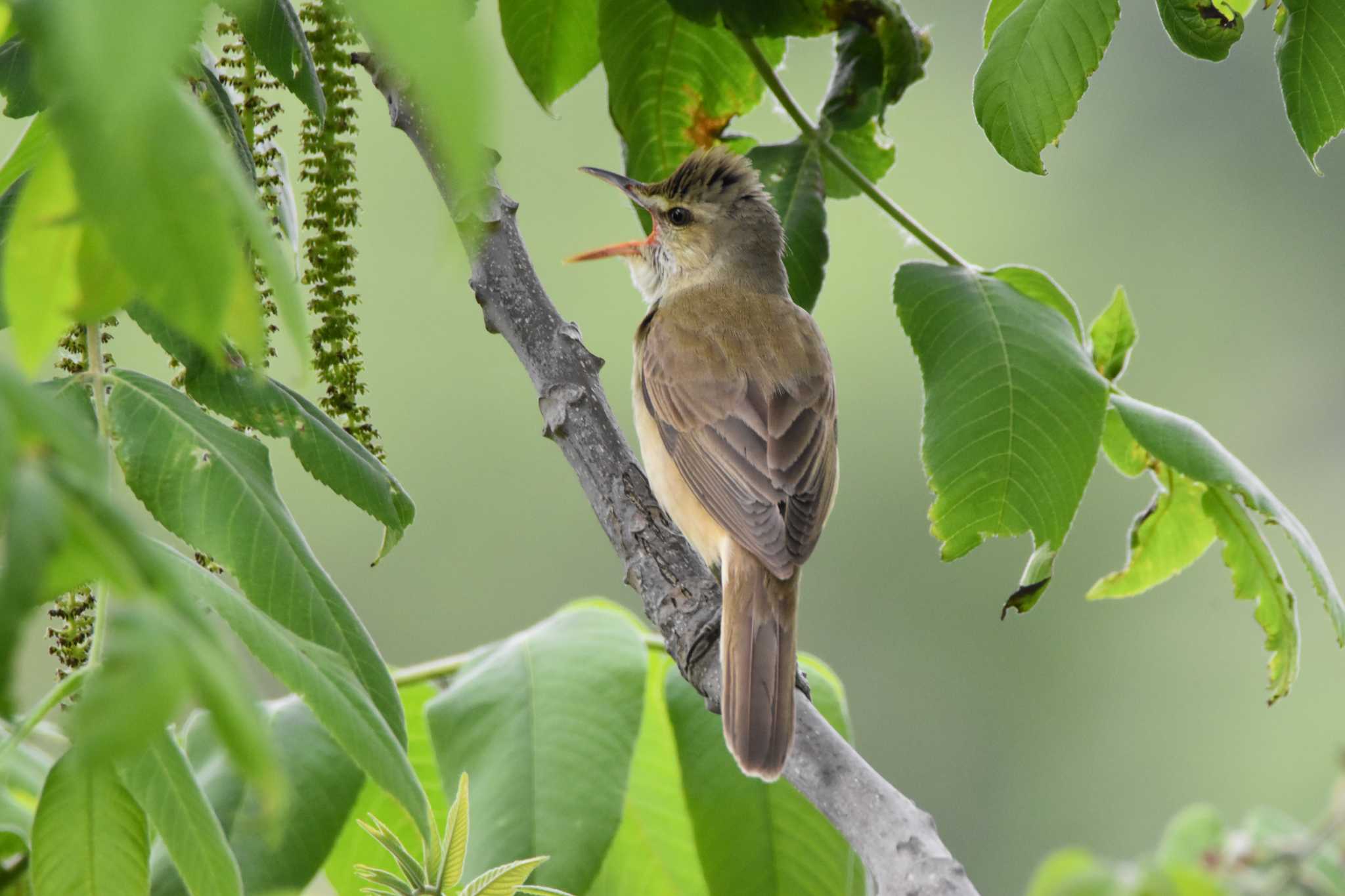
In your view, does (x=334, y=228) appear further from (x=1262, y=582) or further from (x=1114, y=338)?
(x=1262, y=582)

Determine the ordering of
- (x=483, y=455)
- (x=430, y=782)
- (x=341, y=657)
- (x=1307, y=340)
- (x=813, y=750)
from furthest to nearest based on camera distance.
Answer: (x=1307, y=340), (x=483, y=455), (x=430, y=782), (x=813, y=750), (x=341, y=657)

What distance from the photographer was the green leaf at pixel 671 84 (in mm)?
2064

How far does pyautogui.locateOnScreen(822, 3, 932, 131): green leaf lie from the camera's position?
6.89 feet

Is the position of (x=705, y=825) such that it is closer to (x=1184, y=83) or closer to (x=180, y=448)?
(x=180, y=448)

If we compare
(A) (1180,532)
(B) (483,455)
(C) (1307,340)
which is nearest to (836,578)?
(B) (483,455)

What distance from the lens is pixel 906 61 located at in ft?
7.02

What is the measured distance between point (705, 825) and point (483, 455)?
38.2 ft

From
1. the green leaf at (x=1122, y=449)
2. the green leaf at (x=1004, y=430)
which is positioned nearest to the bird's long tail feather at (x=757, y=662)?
the green leaf at (x=1004, y=430)

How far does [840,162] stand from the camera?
213 centimetres

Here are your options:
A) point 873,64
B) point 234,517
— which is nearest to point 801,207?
point 873,64

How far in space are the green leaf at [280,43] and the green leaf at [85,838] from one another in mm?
760

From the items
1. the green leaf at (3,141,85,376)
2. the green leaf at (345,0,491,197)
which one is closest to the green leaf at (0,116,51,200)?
the green leaf at (3,141,85,376)

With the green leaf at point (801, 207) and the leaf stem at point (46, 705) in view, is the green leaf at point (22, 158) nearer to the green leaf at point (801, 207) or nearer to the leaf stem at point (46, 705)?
the leaf stem at point (46, 705)

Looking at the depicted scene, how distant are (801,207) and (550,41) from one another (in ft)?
1.50
